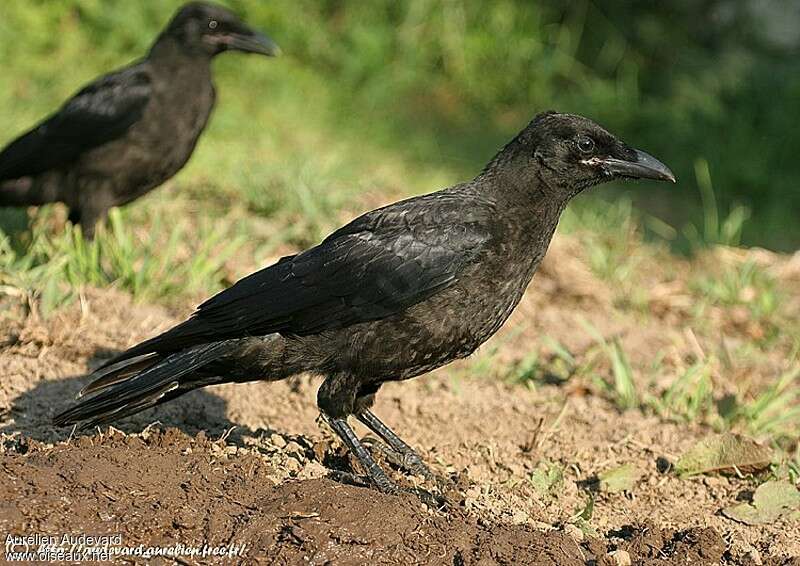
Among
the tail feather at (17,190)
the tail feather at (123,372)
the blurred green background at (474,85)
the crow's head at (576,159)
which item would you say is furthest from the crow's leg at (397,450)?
the blurred green background at (474,85)

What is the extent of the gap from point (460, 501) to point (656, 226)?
15.3ft

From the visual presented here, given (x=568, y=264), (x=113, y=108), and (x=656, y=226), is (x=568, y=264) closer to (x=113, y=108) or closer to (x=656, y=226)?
(x=656, y=226)

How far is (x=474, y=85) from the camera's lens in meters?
9.92

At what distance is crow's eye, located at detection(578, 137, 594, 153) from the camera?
3.97m

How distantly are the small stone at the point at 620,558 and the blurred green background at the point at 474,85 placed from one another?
14.4 feet

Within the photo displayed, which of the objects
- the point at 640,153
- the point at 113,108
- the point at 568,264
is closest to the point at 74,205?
the point at 113,108

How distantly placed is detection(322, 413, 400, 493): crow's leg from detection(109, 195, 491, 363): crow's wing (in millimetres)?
317

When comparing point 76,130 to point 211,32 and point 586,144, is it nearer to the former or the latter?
point 211,32

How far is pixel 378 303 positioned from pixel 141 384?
0.81 m

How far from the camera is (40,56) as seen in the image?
29.7 feet

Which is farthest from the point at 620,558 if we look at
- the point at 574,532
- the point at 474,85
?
the point at 474,85

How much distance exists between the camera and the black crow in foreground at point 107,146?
19.5 ft

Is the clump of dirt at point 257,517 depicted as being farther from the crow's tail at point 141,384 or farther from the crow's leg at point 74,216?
the crow's leg at point 74,216

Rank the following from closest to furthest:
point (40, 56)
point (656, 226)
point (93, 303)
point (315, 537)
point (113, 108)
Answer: point (315, 537) → point (93, 303) → point (113, 108) → point (656, 226) → point (40, 56)
